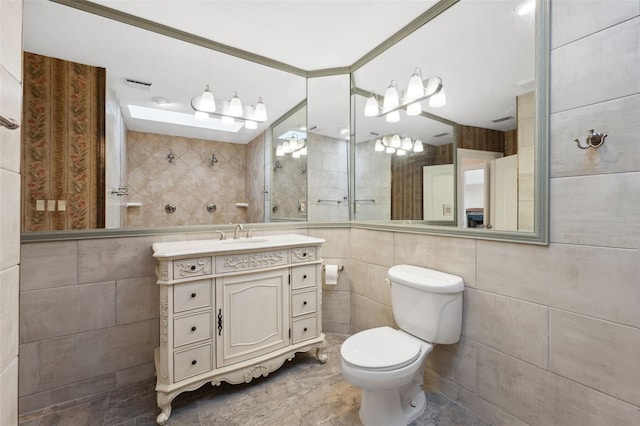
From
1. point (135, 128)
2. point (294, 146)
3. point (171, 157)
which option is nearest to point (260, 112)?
point (294, 146)

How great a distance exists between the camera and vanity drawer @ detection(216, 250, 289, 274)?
1645 millimetres

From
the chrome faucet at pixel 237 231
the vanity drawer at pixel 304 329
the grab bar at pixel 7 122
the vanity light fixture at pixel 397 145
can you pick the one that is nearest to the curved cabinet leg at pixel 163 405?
the vanity drawer at pixel 304 329

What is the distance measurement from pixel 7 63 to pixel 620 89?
6.65 ft

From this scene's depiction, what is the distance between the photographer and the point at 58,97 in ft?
5.22

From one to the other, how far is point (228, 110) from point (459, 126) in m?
1.68

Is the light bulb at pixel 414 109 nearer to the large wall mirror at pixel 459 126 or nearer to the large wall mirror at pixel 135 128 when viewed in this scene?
the large wall mirror at pixel 459 126

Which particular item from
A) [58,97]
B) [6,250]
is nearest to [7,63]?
[6,250]

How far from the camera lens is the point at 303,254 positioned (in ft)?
6.43

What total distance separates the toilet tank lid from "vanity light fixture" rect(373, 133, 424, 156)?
0.89 meters

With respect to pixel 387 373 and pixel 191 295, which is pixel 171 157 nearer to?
pixel 191 295

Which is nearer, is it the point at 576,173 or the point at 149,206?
the point at 576,173

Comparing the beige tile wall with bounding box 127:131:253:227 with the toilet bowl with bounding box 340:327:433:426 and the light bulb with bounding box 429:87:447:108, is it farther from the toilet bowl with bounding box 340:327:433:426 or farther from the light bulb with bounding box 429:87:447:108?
the light bulb with bounding box 429:87:447:108

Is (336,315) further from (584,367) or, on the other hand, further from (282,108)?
(282,108)

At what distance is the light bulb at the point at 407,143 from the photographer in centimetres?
214
